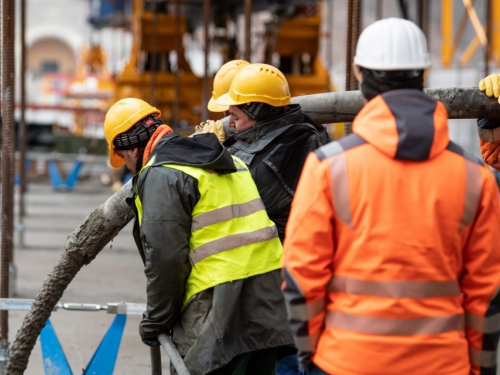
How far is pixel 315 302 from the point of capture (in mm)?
2623

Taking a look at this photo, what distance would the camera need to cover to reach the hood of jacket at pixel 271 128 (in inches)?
165

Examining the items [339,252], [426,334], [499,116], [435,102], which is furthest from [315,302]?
[499,116]

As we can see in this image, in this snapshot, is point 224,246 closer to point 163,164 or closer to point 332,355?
point 163,164

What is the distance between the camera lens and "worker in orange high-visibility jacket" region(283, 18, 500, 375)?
2.56 meters

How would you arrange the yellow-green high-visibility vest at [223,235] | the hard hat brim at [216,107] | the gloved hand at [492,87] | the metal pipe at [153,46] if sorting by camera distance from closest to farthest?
the yellow-green high-visibility vest at [223,235] → the gloved hand at [492,87] → the hard hat brim at [216,107] → the metal pipe at [153,46]

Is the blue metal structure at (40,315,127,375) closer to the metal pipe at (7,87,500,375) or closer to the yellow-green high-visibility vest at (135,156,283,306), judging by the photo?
the metal pipe at (7,87,500,375)

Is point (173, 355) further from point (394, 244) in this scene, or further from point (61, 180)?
point (61, 180)

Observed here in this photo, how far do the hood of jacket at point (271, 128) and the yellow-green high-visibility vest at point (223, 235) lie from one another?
52cm

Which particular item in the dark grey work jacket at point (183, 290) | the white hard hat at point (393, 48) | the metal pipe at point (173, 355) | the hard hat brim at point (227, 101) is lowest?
the metal pipe at point (173, 355)

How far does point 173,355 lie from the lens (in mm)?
3525

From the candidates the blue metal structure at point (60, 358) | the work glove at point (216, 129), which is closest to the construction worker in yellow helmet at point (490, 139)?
the work glove at point (216, 129)

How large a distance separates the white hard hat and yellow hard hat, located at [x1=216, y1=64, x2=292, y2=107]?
155cm

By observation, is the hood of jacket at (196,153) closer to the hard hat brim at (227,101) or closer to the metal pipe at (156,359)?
the hard hat brim at (227,101)

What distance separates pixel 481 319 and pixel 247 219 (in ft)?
4.09
